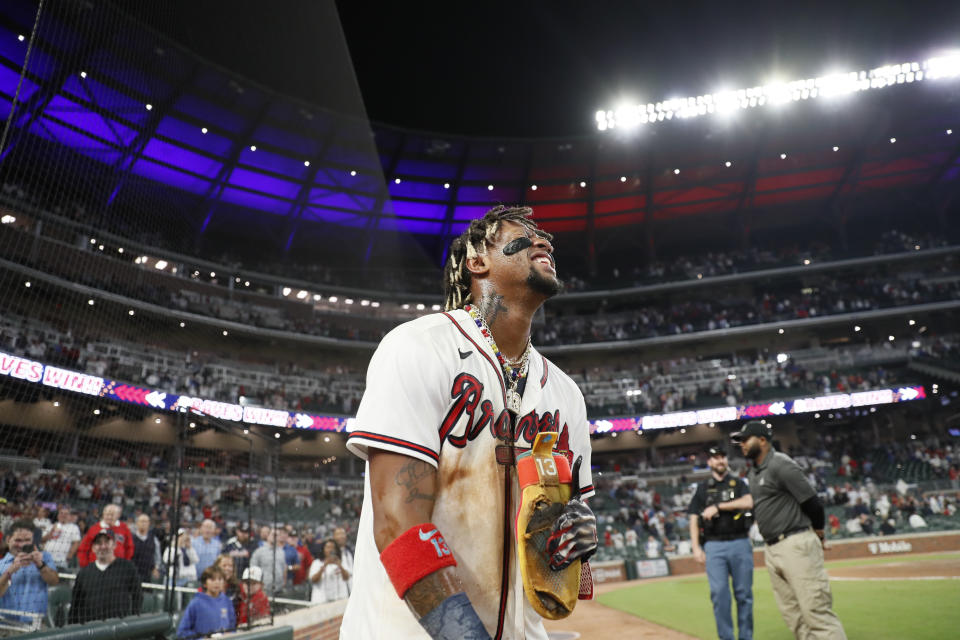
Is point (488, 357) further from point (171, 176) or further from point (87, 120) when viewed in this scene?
point (171, 176)

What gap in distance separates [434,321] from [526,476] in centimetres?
55

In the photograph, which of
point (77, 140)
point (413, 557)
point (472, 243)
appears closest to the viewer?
point (413, 557)

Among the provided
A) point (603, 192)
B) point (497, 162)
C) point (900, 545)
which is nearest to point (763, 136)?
point (603, 192)

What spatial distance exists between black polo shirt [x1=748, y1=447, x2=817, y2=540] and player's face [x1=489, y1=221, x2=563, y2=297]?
4095 millimetres

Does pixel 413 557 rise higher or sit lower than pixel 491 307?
lower

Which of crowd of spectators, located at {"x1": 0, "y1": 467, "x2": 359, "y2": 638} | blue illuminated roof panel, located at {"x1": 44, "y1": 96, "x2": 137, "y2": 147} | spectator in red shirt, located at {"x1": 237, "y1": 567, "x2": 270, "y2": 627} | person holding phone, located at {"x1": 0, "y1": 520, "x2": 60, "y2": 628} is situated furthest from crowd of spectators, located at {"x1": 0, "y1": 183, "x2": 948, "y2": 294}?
person holding phone, located at {"x1": 0, "y1": 520, "x2": 60, "y2": 628}

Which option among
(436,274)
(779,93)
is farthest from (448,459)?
(436,274)

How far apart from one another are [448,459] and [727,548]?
5548 millimetres

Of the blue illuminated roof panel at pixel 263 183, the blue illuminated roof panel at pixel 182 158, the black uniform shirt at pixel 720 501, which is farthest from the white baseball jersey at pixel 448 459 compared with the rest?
the blue illuminated roof panel at pixel 263 183

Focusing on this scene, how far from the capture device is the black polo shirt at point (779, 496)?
16.8 ft

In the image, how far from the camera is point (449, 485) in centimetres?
152

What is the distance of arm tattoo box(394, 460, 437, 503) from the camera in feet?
4.59

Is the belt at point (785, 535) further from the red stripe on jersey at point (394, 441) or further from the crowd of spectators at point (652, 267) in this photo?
the crowd of spectators at point (652, 267)

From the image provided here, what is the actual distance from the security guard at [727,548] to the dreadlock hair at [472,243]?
4.96 m
